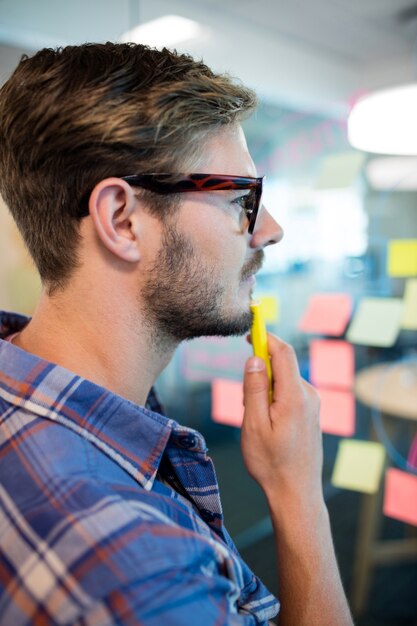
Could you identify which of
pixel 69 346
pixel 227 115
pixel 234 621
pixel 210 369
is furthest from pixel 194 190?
pixel 210 369

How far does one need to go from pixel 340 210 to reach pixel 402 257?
209 mm

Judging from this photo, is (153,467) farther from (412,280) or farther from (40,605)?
(412,280)

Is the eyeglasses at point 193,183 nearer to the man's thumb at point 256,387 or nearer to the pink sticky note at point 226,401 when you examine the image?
the man's thumb at point 256,387

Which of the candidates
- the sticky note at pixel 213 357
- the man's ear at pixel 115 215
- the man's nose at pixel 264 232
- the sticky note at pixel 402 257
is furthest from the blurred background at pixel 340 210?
the man's ear at pixel 115 215

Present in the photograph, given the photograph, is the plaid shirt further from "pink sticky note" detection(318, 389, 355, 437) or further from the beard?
"pink sticky note" detection(318, 389, 355, 437)

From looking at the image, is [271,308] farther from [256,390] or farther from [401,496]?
[256,390]

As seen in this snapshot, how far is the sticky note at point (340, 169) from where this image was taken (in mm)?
1368

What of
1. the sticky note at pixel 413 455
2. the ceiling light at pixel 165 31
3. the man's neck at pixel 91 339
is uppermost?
the ceiling light at pixel 165 31

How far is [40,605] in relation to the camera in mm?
481

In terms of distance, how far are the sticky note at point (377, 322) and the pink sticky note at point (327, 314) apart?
0.11 ft

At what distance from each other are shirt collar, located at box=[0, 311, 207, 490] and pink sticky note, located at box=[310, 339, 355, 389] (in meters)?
0.85

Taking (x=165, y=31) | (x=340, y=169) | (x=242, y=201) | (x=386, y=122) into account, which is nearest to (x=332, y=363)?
(x=340, y=169)

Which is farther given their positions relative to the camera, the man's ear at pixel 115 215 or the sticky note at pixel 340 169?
the sticky note at pixel 340 169

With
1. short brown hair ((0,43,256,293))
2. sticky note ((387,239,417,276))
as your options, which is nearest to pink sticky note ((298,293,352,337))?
sticky note ((387,239,417,276))
